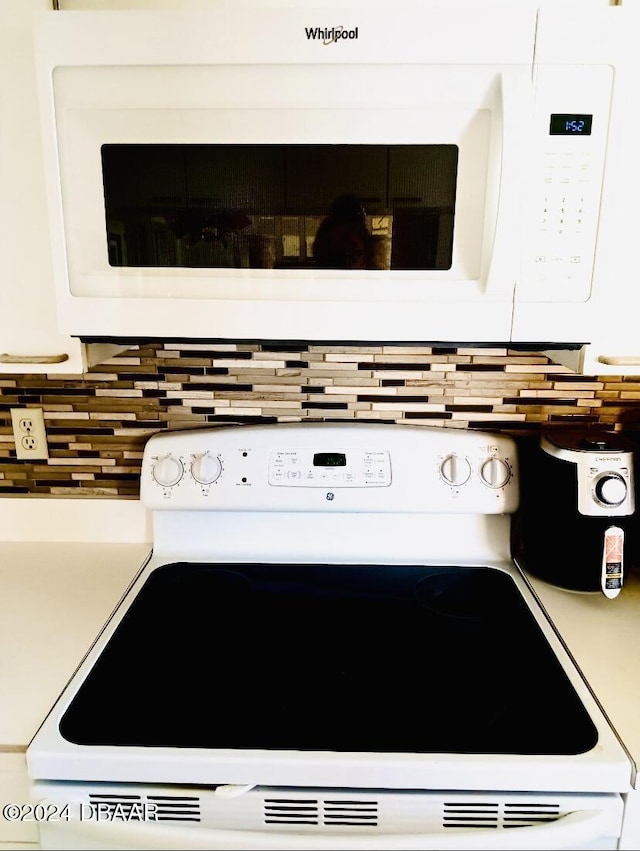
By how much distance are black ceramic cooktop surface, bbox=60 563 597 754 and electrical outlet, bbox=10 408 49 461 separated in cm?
36

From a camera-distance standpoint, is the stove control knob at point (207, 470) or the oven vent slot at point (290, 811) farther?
the stove control knob at point (207, 470)

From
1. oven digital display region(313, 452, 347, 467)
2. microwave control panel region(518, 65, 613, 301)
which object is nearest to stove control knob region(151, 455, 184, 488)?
oven digital display region(313, 452, 347, 467)

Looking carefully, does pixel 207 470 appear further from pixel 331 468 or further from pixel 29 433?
pixel 29 433

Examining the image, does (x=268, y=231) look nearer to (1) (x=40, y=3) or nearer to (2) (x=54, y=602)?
(1) (x=40, y=3)

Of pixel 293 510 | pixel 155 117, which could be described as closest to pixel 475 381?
pixel 293 510

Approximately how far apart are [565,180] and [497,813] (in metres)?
0.81

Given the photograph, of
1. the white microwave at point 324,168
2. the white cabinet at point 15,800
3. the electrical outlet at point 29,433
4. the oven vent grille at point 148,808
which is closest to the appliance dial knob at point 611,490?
the white microwave at point 324,168

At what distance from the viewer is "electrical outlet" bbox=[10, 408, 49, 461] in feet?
4.46

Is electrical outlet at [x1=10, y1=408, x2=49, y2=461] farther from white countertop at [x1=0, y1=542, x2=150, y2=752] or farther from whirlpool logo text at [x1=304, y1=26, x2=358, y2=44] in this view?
whirlpool logo text at [x1=304, y1=26, x2=358, y2=44]

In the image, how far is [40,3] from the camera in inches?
35.7

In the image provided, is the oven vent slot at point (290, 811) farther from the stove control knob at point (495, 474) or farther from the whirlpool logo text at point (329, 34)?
the whirlpool logo text at point (329, 34)

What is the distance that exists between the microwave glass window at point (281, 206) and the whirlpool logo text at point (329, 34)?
0.41 ft

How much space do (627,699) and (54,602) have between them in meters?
0.92

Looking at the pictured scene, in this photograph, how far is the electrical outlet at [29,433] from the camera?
1.36 meters
